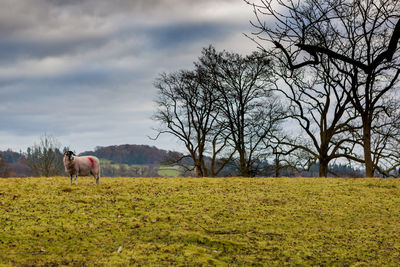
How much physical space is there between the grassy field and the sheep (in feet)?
2.33

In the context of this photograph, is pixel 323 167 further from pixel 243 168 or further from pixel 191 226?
pixel 191 226

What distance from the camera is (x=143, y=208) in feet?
39.7

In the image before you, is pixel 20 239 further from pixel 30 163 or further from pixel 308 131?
pixel 30 163

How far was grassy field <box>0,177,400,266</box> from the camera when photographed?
27.2 feet

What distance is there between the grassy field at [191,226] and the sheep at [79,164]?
711 millimetres

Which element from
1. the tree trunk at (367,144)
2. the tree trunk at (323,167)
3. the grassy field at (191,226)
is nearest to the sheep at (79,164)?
the grassy field at (191,226)

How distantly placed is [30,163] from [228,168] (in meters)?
33.4

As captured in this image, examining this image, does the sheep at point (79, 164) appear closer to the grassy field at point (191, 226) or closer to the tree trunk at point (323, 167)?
the grassy field at point (191, 226)

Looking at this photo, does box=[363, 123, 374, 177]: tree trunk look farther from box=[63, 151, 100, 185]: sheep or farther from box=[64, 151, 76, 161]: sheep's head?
box=[64, 151, 76, 161]: sheep's head

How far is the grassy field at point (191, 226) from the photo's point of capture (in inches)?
327

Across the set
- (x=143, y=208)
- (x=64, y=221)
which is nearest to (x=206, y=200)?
(x=143, y=208)

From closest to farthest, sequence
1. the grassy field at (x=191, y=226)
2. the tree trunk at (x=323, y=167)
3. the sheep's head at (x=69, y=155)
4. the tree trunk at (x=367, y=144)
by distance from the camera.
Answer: the grassy field at (x=191, y=226) → the sheep's head at (x=69, y=155) → the tree trunk at (x=367, y=144) → the tree trunk at (x=323, y=167)

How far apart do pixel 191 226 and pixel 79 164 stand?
6703 millimetres

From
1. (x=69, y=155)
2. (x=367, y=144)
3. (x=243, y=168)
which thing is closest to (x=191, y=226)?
(x=69, y=155)
